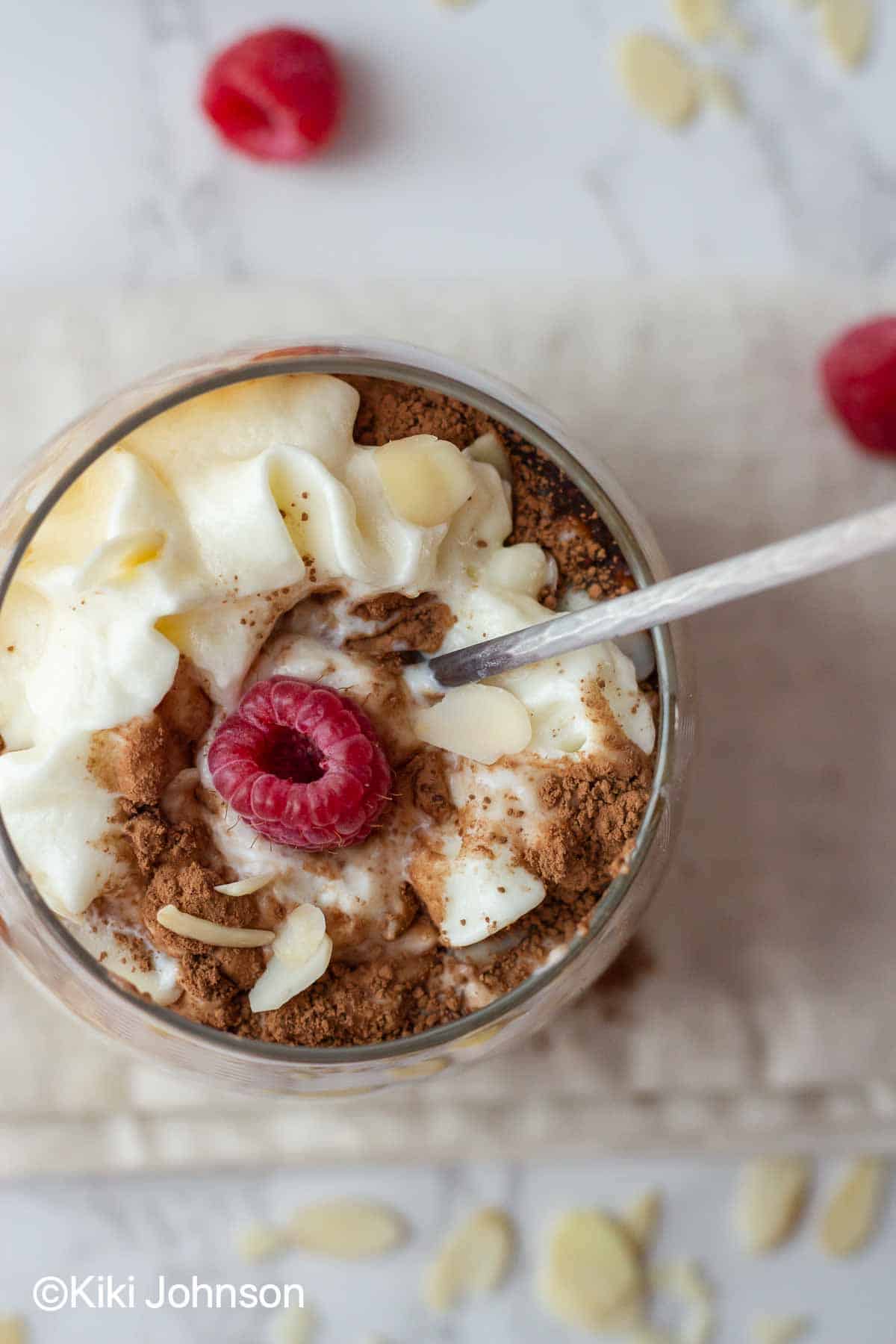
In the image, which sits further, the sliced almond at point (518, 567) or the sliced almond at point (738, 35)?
the sliced almond at point (738, 35)

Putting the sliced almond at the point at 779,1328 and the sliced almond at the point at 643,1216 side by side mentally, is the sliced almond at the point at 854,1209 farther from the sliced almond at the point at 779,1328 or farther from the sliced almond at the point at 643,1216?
the sliced almond at the point at 643,1216

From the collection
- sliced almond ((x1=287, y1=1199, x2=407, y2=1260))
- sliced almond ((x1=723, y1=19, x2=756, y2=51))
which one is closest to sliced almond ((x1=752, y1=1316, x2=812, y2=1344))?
sliced almond ((x1=287, y1=1199, x2=407, y2=1260))

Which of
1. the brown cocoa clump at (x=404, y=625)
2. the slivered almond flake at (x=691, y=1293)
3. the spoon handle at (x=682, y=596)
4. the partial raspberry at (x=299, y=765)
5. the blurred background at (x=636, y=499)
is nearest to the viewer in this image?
the spoon handle at (x=682, y=596)

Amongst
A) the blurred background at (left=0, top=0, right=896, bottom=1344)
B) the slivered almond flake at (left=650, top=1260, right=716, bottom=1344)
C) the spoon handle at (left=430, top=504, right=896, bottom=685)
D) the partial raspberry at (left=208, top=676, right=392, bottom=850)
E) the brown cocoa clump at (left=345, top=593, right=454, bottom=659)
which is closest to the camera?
the spoon handle at (left=430, top=504, right=896, bottom=685)

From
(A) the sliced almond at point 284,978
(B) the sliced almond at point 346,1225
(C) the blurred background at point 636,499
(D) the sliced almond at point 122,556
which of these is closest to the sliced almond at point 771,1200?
(C) the blurred background at point 636,499

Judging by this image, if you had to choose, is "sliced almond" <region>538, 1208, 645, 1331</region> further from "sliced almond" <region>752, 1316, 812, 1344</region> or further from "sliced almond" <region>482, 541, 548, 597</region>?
"sliced almond" <region>482, 541, 548, 597</region>

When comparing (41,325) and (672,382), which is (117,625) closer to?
(41,325)

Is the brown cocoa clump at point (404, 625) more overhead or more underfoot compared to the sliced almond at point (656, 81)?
more underfoot

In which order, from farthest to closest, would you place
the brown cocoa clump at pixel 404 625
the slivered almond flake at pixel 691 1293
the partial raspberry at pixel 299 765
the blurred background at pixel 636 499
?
the slivered almond flake at pixel 691 1293 → the blurred background at pixel 636 499 → the brown cocoa clump at pixel 404 625 → the partial raspberry at pixel 299 765
